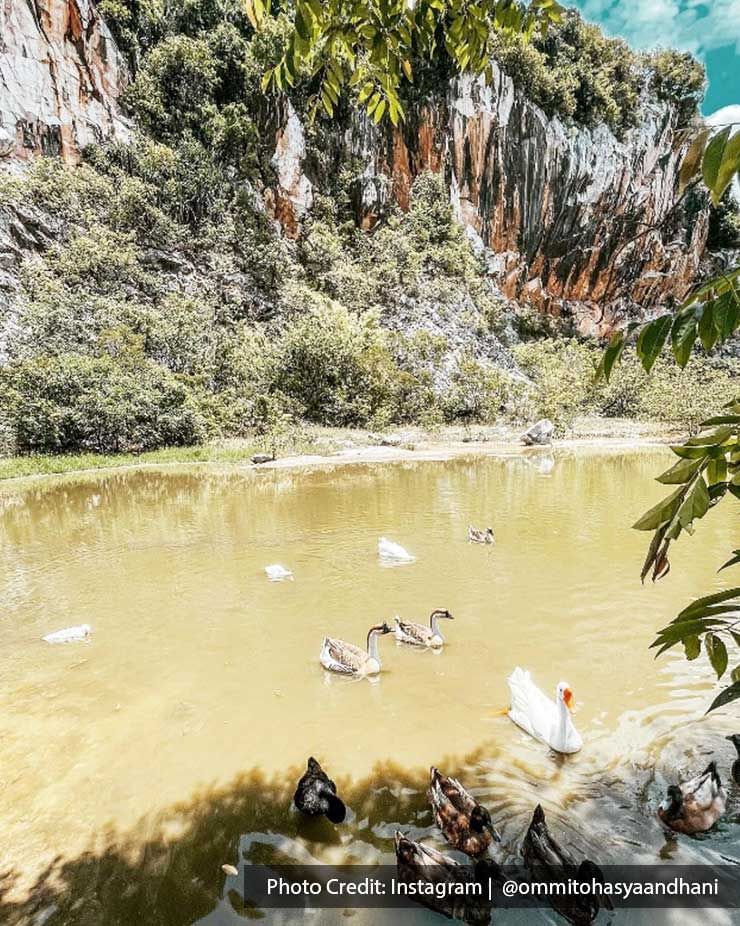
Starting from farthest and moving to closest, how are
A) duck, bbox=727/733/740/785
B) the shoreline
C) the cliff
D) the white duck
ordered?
the cliff → the shoreline → the white duck → duck, bbox=727/733/740/785

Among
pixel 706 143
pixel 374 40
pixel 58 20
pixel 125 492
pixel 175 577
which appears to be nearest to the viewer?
pixel 706 143

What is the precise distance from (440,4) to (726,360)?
5208 cm

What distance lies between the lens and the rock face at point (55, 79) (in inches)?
1070

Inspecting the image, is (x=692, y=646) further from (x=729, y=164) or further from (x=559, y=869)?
(x=559, y=869)

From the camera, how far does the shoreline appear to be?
62.7 ft

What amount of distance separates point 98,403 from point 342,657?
19.9m

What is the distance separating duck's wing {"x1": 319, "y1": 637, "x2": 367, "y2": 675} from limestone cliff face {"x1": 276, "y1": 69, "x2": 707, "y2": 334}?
36845mm

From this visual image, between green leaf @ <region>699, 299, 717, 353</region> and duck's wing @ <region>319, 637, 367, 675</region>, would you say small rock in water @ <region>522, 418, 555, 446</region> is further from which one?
green leaf @ <region>699, 299, 717, 353</region>

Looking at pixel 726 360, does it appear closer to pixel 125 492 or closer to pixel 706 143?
pixel 125 492

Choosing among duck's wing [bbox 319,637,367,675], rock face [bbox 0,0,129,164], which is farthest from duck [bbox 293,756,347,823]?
rock face [bbox 0,0,129,164]

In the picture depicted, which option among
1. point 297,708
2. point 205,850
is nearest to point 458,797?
point 205,850

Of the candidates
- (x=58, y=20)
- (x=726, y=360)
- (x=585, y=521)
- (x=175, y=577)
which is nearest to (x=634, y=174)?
(x=726, y=360)

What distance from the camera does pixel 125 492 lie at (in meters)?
14.8

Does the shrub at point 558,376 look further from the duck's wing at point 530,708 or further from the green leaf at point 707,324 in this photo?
the green leaf at point 707,324
